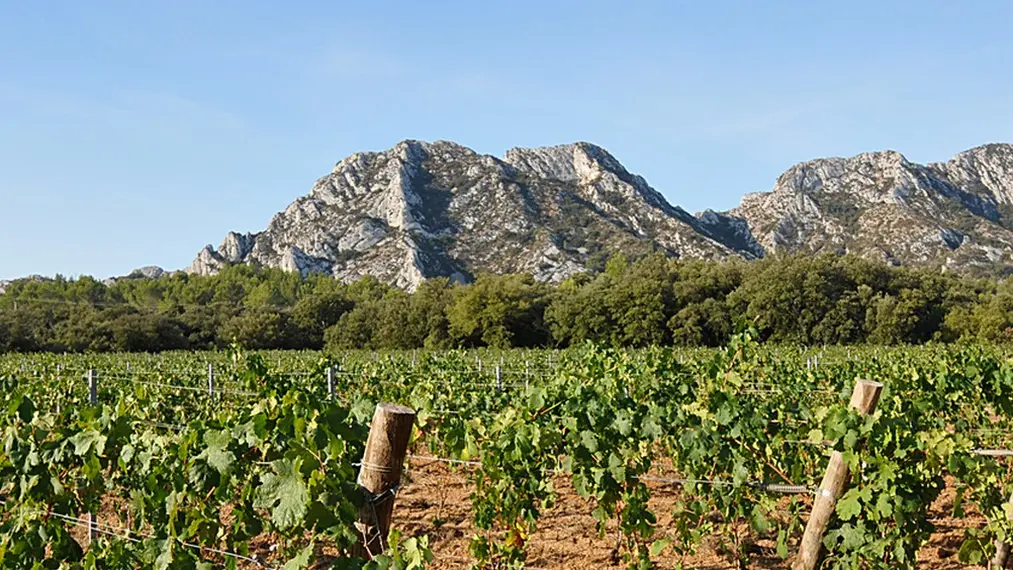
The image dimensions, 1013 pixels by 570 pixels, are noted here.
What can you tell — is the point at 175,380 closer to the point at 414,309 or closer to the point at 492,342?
the point at 492,342

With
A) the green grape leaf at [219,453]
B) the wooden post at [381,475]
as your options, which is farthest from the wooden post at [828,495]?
the green grape leaf at [219,453]

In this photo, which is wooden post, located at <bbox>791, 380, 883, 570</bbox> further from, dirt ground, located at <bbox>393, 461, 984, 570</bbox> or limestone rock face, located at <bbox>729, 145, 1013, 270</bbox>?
limestone rock face, located at <bbox>729, 145, 1013, 270</bbox>

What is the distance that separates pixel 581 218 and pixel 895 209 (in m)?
40.6

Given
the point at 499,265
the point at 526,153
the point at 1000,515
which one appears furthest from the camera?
the point at 526,153

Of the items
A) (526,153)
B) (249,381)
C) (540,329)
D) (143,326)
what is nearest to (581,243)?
(526,153)

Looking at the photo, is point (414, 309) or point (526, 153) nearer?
point (414, 309)

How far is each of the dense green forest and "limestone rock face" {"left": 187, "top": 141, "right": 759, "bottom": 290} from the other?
39577 millimetres

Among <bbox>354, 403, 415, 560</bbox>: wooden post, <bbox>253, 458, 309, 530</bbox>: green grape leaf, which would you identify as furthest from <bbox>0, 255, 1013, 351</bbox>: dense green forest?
<bbox>253, 458, 309, 530</bbox>: green grape leaf

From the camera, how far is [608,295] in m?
46.2

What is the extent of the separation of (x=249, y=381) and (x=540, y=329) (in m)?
44.1

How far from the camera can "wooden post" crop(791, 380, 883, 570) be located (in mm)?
3525

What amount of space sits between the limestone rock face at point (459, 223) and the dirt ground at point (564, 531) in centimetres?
→ 8349

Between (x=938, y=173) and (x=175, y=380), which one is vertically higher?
(x=938, y=173)

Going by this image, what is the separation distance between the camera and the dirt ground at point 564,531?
183 inches
